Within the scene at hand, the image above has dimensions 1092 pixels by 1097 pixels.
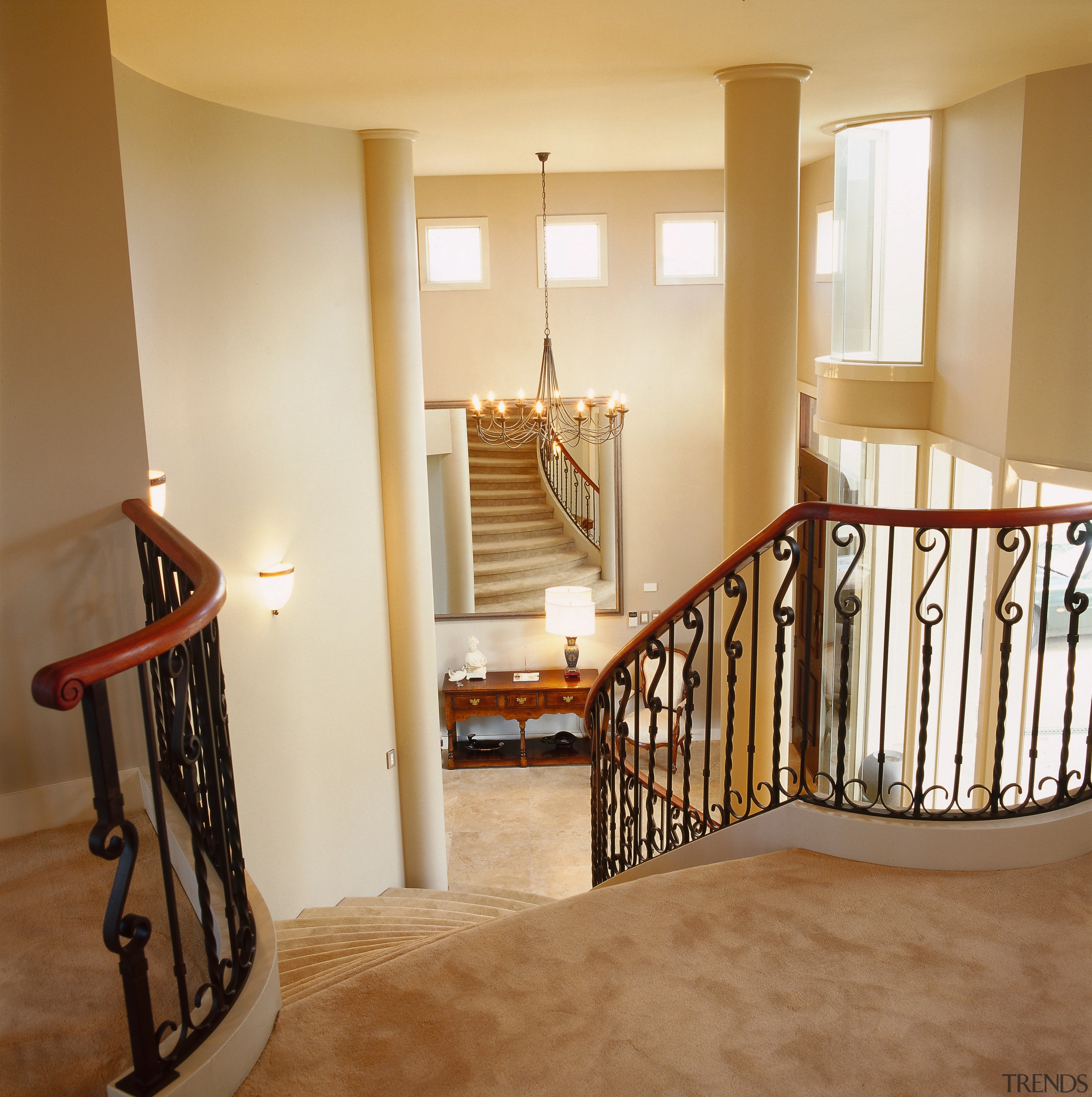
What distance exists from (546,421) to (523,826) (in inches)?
140

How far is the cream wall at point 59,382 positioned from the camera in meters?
2.89

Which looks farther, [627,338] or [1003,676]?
[627,338]

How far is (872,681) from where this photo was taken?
7238 mm

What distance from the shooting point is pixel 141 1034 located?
1743 millimetres

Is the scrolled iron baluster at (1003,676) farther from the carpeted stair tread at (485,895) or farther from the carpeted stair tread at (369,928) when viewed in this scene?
the carpeted stair tread at (485,895)

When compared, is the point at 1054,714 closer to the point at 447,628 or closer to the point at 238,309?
the point at 238,309

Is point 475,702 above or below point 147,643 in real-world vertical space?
below

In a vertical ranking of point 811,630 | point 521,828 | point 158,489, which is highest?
point 158,489

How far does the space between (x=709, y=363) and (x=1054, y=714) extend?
4927mm

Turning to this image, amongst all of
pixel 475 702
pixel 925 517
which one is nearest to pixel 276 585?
pixel 925 517

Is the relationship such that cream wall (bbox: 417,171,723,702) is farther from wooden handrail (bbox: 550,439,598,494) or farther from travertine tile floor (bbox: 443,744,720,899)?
travertine tile floor (bbox: 443,744,720,899)

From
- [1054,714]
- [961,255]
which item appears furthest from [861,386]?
[1054,714]

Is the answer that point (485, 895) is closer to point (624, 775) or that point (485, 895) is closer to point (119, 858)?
point (624, 775)

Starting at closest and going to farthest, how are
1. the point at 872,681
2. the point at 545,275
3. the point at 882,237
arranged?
the point at 882,237
the point at 872,681
the point at 545,275
